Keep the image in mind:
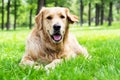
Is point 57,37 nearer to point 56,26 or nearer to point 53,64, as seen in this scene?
point 56,26

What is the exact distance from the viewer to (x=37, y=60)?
648cm

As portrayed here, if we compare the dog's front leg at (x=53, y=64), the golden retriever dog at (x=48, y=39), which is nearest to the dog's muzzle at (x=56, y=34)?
the golden retriever dog at (x=48, y=39)

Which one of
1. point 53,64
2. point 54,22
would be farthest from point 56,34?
point 53,64

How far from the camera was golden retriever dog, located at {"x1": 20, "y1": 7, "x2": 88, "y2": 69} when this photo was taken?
6298 mm

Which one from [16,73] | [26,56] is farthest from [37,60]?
[16,73]

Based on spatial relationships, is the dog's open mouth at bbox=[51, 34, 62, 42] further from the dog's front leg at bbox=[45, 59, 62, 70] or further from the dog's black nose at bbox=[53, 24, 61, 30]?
the dog's front leg at bbox=[45, 59, 62, 70]

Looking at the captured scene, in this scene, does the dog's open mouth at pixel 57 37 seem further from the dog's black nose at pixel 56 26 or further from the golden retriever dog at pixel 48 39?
the dog's black nose at pixel 56 26

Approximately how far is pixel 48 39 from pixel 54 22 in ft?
1.62

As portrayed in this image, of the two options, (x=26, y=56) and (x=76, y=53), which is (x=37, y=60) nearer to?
(x=26, y=56)

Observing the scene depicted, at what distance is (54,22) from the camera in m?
6.16

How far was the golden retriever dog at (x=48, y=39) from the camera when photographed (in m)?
6.30

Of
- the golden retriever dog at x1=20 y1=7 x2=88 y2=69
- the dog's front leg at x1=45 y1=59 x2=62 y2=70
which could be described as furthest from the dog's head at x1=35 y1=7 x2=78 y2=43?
the dog's front leg at x1=45 y1=59 x2=62 y2=70

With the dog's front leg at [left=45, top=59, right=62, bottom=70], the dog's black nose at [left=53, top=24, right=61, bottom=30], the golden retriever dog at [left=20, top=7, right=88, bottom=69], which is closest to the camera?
the dog's front leg at [left=45, top=59, right=62, bottom=70]

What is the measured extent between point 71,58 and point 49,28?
2.54 ft
